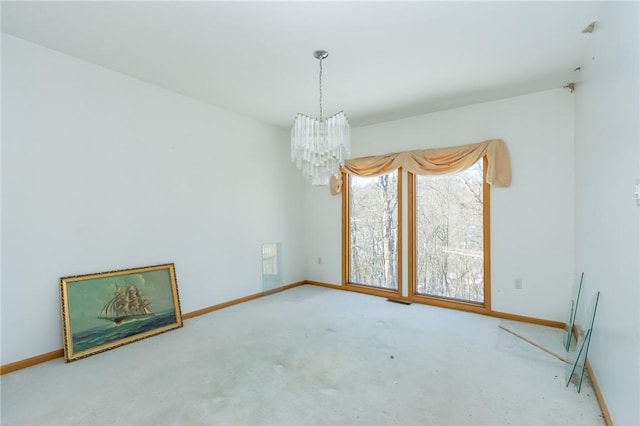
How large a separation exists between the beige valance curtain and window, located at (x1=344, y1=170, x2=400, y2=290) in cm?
22

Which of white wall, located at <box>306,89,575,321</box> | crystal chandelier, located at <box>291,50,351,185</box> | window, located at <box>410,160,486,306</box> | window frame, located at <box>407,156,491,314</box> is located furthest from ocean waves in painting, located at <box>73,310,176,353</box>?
white wall, located at <box>306,89,575,321</box>

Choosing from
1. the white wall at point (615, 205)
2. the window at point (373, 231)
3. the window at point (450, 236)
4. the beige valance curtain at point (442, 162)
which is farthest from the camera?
the window at point (373, 231)

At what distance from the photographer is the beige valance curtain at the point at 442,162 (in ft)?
12.3

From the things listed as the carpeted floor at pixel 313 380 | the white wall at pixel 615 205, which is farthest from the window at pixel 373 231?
the white wall at pixel 615 205

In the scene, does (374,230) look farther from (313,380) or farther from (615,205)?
(615,205)

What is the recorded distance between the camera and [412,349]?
2.86 meters

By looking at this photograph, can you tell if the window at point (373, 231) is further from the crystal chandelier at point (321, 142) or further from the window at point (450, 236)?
the crystal chandelier at point (321, 142)

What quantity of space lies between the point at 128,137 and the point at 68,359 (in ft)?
6.86

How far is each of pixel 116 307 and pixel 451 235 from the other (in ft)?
13.0

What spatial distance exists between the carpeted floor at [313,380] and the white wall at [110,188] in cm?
69

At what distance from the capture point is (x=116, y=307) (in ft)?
9.93

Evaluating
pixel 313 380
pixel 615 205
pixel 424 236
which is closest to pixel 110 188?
pixel 313 380

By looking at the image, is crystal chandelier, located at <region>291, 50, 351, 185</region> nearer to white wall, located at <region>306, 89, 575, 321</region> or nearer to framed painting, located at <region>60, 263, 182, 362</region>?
framed painting, located at <region>60, 263, 182, 362</region>

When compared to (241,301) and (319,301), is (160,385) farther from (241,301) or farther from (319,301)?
(319,301)
